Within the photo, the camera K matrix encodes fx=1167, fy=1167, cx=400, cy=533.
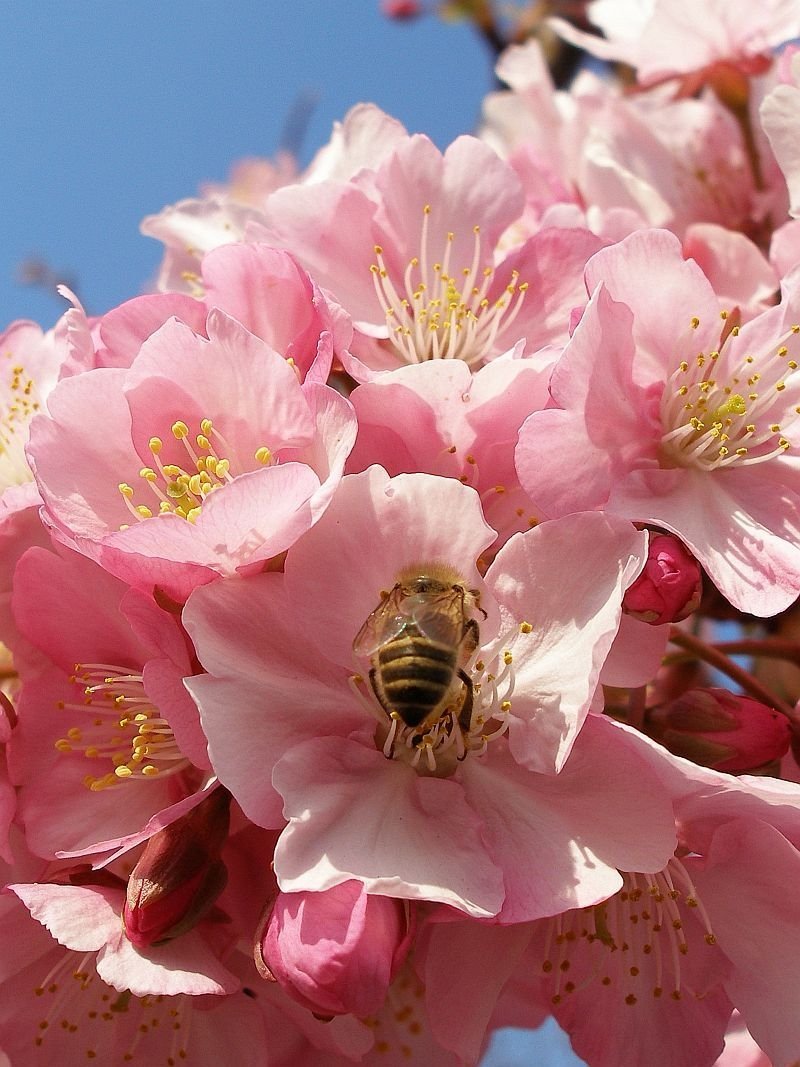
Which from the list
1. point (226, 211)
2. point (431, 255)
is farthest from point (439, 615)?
point (226, 211)

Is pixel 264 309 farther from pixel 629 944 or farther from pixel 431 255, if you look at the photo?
pixel 629 944

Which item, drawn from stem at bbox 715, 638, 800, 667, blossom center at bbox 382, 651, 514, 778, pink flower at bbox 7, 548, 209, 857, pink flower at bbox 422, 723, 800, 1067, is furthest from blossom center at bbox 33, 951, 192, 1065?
stem at bbox 715, 638, 800, 667

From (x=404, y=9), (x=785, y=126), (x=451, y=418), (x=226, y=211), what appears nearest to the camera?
(x=451, y=418)

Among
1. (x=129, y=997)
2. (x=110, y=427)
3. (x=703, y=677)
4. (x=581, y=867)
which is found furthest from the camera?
(x=703, y=677)

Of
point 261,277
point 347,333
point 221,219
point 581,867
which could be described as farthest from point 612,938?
point 221,219

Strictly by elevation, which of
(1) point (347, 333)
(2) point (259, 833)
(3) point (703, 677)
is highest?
(1) point (347, 333)

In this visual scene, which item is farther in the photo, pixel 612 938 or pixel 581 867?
pixel 612 938

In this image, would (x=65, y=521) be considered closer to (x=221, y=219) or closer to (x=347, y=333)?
(x=347, y=333)

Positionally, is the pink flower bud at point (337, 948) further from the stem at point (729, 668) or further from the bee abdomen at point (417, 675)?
the stem at point (729, 668)
